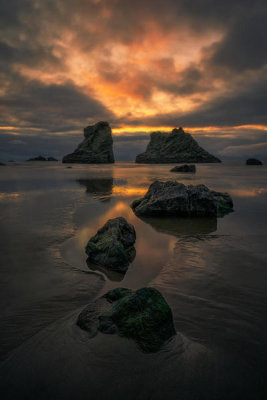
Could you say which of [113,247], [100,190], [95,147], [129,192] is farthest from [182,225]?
[95,147]

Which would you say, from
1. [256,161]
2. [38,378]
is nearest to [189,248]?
[38,378]

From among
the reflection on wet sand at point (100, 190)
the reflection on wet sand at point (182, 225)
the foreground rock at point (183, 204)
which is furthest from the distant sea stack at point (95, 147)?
the reflection on wet sand at point (182, 225)

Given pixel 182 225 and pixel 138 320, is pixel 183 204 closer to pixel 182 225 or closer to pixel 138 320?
pixel 182 225

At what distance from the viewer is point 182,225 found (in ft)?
25.7

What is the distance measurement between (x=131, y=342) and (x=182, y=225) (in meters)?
5.55

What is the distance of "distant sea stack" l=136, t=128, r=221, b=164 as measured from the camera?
405ft

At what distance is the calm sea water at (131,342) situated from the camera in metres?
2.14

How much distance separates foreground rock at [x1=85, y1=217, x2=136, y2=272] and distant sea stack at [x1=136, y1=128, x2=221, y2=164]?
120m

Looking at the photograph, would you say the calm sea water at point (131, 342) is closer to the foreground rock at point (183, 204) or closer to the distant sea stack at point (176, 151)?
the foreground rock at point (183, 204)

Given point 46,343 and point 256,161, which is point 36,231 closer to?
point 46,343

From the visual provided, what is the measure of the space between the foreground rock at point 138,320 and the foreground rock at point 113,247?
1.61 m

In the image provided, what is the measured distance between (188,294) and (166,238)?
2875mm

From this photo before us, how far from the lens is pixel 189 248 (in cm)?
565

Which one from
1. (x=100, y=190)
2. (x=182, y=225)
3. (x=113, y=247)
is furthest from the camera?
(x=100, y=190)
